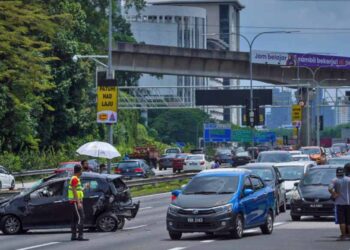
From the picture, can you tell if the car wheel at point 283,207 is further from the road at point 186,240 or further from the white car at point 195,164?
the white car at point 195,164

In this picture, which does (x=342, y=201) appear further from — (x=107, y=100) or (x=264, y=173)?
(x=107, y=100)

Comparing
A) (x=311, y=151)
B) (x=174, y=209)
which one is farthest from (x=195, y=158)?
(x=174, y=209)

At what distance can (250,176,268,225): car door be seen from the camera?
25453 millimetres

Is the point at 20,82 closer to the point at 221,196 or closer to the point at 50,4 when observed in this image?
the point at 50,4

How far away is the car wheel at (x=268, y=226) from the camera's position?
26375mm

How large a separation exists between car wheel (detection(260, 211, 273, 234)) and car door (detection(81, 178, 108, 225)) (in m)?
4.60

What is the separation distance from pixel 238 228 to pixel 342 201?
8.04 feet

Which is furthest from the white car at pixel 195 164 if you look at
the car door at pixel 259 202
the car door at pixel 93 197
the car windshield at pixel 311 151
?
the car door at pixel 259 202

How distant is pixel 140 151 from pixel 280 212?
52.2 meters

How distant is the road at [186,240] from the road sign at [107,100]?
13.6 meters

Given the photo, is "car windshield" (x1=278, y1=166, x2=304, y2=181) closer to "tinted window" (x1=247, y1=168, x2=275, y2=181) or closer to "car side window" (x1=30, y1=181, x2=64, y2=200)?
"tinted window" (x1=247, y1=168, x2=275, y2=181)

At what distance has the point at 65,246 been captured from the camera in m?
24.3

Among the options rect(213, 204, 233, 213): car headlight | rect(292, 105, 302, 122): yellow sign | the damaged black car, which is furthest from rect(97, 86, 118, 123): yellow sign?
rect(292, 105, 302, 122): yellow sign

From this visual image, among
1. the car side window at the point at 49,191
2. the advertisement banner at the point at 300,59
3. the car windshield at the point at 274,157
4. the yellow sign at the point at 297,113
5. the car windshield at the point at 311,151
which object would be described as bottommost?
the car side window at the point at 49,191
